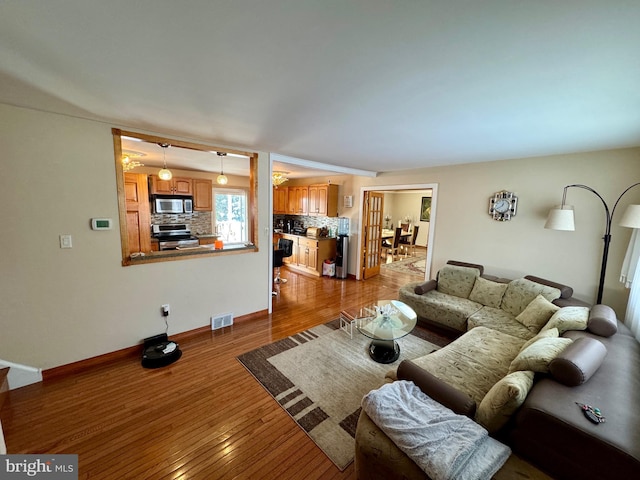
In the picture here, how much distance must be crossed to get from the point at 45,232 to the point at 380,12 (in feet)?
10.1

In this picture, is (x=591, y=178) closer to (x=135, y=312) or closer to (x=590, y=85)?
(x=590, y=85)

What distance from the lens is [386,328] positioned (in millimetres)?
2727

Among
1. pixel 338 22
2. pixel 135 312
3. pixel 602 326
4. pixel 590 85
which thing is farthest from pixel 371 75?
pixel 135 312

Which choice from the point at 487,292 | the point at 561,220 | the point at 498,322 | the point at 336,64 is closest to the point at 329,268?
the point at 487,292

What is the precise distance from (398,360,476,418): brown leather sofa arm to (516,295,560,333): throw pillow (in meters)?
1.73

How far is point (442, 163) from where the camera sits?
12.9ft

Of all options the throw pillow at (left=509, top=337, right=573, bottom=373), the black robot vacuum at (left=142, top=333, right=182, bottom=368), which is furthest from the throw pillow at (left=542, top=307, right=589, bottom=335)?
the black robot vacuum at (left=142, top=333, right=182, bottom=368)

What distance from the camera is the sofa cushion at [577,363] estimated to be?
4.52 ft

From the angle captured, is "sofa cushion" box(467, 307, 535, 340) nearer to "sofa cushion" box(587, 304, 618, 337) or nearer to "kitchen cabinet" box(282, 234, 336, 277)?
→ "sofa cushion" box(587, 304, 618, 337)

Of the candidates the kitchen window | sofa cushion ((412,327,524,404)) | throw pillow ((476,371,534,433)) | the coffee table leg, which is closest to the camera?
throw pillow ((476,371,534,433))

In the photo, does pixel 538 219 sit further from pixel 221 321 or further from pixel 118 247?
pixel 118 247

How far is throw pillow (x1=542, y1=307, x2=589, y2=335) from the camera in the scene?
6.91ft

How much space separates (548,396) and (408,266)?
18.8 feet

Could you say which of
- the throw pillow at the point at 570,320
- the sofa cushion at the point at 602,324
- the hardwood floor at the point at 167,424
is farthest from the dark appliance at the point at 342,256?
the sofa cushion at the point at 602,324
